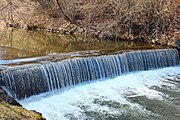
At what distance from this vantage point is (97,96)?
11.2 metres

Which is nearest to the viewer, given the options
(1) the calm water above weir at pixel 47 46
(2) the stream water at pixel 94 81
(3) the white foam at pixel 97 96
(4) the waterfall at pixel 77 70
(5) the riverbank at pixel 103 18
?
(3) the white foam at pixel 97 96

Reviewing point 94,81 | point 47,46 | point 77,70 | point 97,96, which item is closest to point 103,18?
point 47,46

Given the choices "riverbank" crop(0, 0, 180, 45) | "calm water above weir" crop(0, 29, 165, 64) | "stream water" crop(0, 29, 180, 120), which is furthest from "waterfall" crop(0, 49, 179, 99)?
"riverbank" crop(0, 0, 180, 45)

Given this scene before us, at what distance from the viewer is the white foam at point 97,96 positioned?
986cm

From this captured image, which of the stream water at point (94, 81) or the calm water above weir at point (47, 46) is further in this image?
the calm water above weir at point (47, 46)

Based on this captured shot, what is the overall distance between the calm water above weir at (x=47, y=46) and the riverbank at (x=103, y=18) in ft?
3.73

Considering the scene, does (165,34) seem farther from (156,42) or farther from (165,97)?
(165,97)

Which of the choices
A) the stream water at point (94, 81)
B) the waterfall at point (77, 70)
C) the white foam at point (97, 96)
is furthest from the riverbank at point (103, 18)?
the white foam at point (97, 96)

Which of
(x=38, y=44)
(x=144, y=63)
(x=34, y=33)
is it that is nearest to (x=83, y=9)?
(x=34, y=33)

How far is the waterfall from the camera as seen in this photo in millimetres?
10734

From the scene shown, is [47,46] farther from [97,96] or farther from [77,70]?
[97,96]

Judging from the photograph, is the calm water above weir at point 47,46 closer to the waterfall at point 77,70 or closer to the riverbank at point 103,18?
the waterfall at point 77,70

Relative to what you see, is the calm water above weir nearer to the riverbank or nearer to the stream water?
the stream water

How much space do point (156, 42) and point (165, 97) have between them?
7.04m
